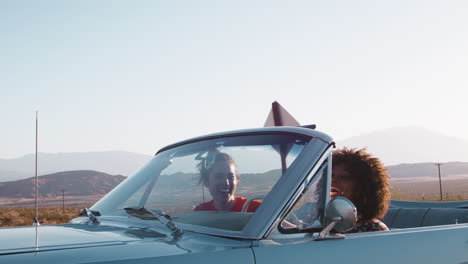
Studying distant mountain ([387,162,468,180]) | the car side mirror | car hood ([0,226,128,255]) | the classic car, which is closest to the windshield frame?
the classic car

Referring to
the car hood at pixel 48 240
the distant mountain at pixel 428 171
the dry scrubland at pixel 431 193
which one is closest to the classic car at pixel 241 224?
the car hood at pixel 48 240

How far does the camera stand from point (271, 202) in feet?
8.29

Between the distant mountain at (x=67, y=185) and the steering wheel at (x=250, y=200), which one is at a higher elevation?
the steering wheel at (x=250, y=200)

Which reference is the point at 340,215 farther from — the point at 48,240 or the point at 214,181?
the point at 48,240

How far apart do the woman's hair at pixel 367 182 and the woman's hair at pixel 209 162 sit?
0.98 m

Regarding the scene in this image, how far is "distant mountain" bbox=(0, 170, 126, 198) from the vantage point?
4291 inches

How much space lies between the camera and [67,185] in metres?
115

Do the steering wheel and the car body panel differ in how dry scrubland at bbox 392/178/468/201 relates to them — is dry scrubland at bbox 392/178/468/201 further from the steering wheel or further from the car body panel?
the steering wheel

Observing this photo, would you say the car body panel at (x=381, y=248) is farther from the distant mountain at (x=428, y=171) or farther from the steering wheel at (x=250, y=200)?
the distant mountain at (x=428, y=171)

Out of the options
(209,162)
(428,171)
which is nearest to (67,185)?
(428,171)

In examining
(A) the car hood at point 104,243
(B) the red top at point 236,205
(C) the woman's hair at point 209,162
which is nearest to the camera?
(A) the car hood at point 104,243

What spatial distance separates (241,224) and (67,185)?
119 meters

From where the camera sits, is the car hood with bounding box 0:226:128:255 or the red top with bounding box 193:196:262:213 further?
the red top with bounding box 193:196:262:213

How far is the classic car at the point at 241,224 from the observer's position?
2.17 m
